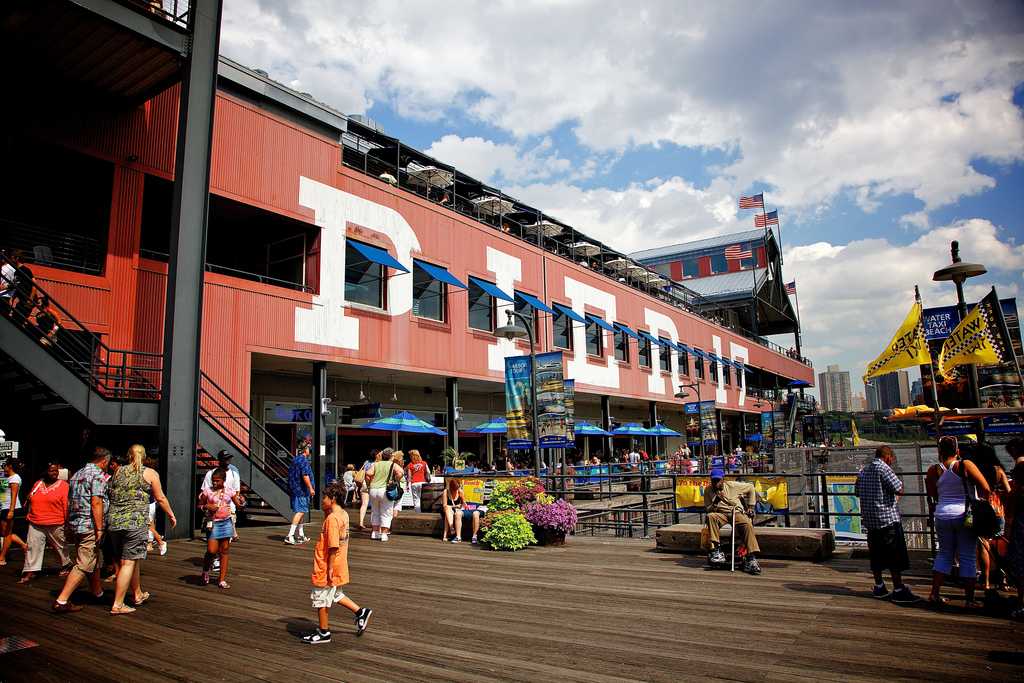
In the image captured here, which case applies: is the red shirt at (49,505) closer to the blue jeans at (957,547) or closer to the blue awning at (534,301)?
the blue jeans at (957,547)

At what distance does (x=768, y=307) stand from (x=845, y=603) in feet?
219

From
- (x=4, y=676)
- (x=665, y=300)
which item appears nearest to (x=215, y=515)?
(x=4, y=676)

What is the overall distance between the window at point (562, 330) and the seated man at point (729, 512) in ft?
63.5

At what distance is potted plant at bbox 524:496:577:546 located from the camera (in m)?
12.6

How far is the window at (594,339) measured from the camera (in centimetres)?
3197

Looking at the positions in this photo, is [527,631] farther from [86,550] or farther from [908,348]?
[908,348]

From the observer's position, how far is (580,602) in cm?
786

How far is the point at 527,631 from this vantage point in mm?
6574

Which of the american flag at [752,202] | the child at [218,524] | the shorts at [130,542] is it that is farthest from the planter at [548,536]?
the american flag at [752,202]

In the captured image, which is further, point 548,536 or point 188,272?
point 188,272

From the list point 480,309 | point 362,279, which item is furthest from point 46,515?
point 480,309

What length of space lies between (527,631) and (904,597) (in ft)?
14.4

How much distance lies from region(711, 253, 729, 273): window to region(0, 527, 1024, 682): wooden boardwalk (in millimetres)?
66288

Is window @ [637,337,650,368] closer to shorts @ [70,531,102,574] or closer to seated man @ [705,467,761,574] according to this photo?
seated man @ [705,467,761,574]
